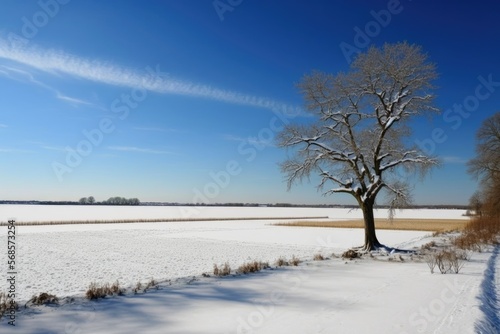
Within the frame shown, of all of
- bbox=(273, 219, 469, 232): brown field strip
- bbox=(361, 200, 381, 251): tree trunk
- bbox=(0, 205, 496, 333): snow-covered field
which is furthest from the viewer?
bbox=(273, 219, 469, 232): brown field strip

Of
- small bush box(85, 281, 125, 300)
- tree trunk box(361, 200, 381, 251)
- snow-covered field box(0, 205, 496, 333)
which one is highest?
tree trunk box(361, 200, 381, 251)

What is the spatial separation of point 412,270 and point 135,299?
11013 millimetres

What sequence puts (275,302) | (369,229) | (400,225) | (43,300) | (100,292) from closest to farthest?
(43,300), (275,302), (100,292), (369,229), (400,225)

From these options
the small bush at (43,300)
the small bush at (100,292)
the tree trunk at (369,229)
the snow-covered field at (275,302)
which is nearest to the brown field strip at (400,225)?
the tree trunk at (369,229)

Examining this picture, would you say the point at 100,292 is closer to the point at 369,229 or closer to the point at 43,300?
the point at 43,300

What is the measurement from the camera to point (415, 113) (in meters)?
21.9

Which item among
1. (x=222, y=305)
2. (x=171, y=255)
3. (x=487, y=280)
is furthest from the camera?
(x=171, y=255)

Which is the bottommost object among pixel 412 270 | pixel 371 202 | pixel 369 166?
pixel 412 270

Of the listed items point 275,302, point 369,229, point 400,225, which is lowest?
point 275,302

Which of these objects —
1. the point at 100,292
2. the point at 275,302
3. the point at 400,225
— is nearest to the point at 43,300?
the point at 100,292

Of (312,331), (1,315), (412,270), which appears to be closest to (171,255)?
(412,270)

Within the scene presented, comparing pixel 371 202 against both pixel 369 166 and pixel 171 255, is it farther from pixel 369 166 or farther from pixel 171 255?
pixel 171 255

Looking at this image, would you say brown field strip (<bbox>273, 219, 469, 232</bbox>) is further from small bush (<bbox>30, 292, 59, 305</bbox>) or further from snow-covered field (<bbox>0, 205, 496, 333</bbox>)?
small bush (<bbox>30, 292, 59, 305</bbox>)

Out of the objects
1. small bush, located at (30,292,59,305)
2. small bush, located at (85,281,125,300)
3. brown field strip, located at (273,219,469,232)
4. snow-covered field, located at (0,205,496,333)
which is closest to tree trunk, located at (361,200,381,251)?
snow-covered field, located at (0,205,496,333)
